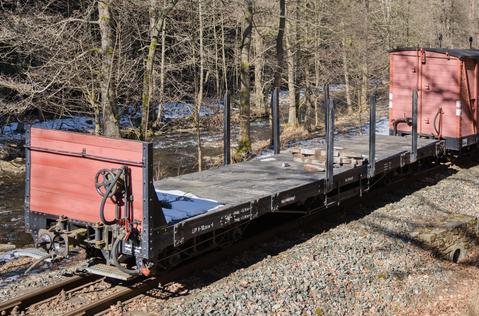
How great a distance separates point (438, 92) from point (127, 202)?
1081cm

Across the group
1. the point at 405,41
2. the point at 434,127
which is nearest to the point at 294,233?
the point at 434,127

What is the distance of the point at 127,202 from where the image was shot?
22.0 ft

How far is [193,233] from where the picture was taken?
7.11 metres

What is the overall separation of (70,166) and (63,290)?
1465mm

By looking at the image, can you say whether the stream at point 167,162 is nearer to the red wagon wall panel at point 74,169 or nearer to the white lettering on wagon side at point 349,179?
the red wagon wall panel at point 74,169

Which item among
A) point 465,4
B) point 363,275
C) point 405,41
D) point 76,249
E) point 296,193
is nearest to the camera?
point 76,249

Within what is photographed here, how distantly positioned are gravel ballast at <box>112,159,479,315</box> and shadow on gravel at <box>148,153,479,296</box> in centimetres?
3

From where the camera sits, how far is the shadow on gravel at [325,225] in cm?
812

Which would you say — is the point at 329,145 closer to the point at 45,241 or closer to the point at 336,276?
the point at 336,276

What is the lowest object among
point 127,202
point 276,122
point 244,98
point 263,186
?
point 263,186

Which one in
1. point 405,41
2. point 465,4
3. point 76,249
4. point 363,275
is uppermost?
point 465,4

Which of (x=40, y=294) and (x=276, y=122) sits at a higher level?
(x=276, y=122)

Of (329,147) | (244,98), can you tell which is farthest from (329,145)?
(244,98)

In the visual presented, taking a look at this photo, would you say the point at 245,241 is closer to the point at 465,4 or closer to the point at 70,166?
the point at 70,166
